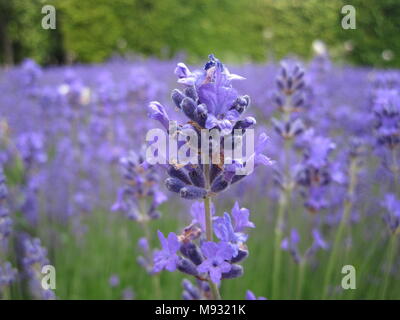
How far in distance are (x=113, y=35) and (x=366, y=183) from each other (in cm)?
729

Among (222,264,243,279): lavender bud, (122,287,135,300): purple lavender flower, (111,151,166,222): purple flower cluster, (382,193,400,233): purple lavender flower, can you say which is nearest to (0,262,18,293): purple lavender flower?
(111,151,166,222): purple flower cluster

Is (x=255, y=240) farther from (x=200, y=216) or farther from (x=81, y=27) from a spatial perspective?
(x=81, y=27)

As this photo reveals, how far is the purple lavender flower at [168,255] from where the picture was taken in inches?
40.1

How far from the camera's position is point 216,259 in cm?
99

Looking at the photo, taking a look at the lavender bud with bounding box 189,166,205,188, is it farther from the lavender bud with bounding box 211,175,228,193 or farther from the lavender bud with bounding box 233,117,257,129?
the lavender bud with bounding box 233,117,257,129

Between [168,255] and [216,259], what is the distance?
13 cm

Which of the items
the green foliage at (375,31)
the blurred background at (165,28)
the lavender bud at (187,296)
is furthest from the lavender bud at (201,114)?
the blurred background at (165,28)

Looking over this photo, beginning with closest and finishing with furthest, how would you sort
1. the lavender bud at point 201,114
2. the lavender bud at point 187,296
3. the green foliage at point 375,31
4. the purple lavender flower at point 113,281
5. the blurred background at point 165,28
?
1. the lavender bud at point 201,114
2. the lavender bud at point 187,296
3. the purple lavender flower at point 113,281
4. the green foliage at point 375,31
5. the blurred background at point 165,28

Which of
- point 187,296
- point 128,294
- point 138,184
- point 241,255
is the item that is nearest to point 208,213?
point 241,255

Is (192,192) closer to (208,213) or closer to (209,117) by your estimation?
(208,213)

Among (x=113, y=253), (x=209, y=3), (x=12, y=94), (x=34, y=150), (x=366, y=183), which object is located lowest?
(x=113, y=253)

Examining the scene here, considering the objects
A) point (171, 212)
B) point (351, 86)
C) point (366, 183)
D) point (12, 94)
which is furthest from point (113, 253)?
point (351, 86)

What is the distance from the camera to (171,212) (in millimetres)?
3480

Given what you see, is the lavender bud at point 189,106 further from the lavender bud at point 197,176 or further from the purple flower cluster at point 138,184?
the purple flower cluster at point 138,184
